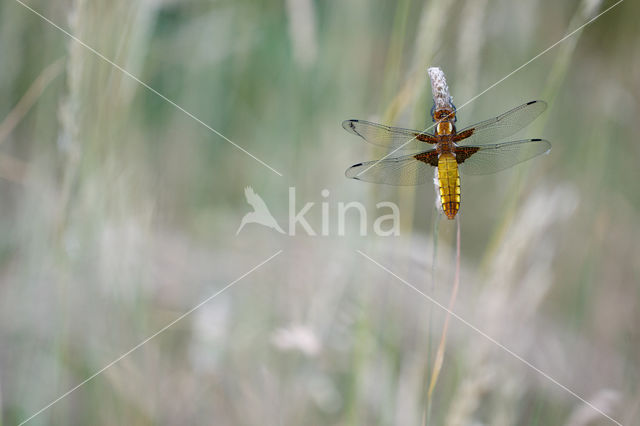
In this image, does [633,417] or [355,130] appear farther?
[355,130]

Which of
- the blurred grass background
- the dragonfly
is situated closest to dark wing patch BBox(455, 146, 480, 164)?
the dragonfly

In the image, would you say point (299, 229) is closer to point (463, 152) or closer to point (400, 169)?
point (400, 169)

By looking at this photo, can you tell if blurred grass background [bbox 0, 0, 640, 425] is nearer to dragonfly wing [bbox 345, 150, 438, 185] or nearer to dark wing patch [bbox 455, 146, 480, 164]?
dragonfly wing [bbox 345, 150, 438, 185]

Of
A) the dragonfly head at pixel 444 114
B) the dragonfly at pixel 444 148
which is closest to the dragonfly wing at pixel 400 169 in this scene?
the dragonfly at pixel 444 148

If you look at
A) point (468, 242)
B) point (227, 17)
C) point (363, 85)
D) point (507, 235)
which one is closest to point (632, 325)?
point (468, 242)

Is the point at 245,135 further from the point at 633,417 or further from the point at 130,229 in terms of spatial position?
the point at 633,417

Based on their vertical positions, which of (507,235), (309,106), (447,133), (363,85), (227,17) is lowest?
(507,235)

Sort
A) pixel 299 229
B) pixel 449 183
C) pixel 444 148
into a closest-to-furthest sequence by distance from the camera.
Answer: pixel 449 183, pixel 444 148, pixel 299 229

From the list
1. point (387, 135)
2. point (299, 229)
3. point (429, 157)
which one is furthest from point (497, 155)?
point (299, 229)
